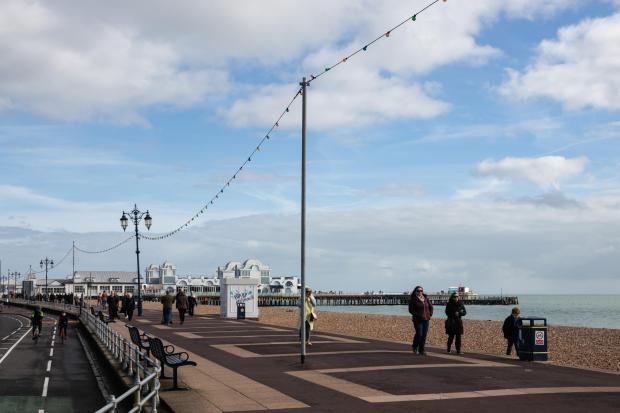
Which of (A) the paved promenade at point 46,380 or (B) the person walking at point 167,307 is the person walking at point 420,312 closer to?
(A) the paved promenade at point 46,380

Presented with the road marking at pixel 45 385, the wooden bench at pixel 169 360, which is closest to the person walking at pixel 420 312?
the wooden bench at pixel 169 360

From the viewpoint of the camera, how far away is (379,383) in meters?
13.4

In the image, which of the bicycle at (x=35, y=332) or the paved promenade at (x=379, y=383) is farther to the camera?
the bicycle at (x=35, y=332)

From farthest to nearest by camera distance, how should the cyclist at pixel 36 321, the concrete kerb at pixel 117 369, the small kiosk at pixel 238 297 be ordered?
the small kiosk at pixel 238 297 < the cyclist at pixel 36 321 < the concrete kerb at pixel 117 369

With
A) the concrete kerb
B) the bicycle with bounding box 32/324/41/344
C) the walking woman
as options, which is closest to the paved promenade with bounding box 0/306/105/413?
the concrete kerb

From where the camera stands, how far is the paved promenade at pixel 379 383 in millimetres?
11062

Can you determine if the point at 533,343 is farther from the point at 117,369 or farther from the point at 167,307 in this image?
the point at 167,307

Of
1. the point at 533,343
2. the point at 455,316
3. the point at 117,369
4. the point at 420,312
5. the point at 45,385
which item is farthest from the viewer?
the point at 455,316

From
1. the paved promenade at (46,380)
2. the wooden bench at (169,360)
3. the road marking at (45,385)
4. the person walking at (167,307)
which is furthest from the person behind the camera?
the person walking at (167,307)

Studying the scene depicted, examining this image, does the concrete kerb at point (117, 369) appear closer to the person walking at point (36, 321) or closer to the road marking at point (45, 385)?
the road marking at point (45, 385)

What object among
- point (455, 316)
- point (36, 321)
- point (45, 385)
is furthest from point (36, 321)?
point (455, 316)

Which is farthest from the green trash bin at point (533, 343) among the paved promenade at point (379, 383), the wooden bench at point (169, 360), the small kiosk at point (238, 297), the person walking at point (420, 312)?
the small kiosk at point (238, 297)

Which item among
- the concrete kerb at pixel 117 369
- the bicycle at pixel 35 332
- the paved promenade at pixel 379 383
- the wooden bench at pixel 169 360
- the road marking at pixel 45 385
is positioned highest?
the wooden bench at pixel 169 360

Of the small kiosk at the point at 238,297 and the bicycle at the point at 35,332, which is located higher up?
the small kiosk at the point at 238,297
